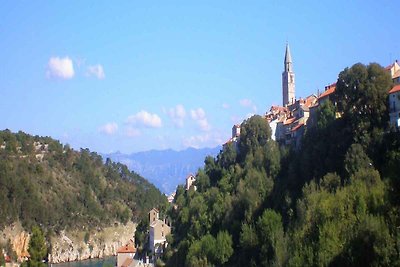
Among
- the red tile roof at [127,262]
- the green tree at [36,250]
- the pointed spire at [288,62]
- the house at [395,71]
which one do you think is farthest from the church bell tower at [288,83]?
the green tree at [36,250]

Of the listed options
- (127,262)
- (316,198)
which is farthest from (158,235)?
(316,198)

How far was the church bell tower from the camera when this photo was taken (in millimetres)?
85994

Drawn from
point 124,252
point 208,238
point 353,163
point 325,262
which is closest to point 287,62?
point 124,252

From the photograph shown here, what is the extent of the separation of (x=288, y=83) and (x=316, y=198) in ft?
169

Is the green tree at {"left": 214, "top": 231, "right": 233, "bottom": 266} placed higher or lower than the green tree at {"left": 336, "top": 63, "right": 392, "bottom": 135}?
lower

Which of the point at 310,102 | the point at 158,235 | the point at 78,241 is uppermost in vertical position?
the point at 310,102

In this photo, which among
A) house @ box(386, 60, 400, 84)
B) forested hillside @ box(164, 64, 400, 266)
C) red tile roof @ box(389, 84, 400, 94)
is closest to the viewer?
forested hillside @ box(164, 64, 400, 266)

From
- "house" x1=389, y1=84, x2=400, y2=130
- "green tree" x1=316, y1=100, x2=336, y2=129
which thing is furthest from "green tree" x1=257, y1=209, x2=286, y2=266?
"house" x1=389, y1=84, x2=400, y2=130

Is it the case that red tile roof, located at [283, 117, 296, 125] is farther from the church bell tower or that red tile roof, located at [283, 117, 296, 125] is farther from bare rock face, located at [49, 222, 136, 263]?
bare rock face, located at [49, 222, 136, 263]

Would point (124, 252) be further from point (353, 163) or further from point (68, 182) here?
point (68, 182)

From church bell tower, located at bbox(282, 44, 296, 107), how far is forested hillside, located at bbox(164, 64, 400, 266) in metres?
28.0

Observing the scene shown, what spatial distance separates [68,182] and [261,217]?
297 ft

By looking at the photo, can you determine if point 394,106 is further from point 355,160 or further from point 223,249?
point 223,249

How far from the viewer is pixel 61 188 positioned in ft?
403
